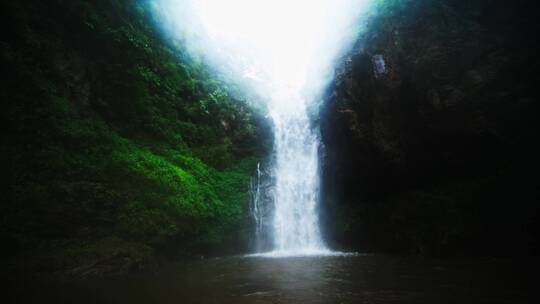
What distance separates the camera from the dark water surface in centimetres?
381

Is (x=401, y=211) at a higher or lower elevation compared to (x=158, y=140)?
lower

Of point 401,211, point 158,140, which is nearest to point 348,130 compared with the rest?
point 401,211

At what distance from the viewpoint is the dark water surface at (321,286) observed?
3.81m

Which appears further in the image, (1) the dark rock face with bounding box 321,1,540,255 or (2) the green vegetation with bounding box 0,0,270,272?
(1) the dark rock face with bounding box 321,1,540,255

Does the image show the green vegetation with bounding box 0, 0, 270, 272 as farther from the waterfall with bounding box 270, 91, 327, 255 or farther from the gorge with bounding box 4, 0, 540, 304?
the waterfall with bounding box 270, 91, 327, 255

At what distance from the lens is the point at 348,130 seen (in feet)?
34.1

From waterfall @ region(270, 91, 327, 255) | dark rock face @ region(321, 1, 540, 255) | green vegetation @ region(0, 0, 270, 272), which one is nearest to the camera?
green vegetation @ region(0, 0, 270, 272)

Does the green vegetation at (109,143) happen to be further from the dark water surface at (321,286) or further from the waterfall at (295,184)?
the dark water surface at (321,286)

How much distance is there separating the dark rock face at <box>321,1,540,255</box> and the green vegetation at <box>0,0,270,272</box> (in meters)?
4.92

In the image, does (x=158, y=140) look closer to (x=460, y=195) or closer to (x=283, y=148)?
(x=283, y=148)

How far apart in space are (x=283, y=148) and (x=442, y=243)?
740 cm

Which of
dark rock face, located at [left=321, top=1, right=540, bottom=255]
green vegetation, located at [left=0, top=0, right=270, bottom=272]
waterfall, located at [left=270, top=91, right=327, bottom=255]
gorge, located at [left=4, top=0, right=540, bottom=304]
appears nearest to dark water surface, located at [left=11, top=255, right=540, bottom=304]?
gorge, located at [left=4, top=0, right=540, bottom=304]

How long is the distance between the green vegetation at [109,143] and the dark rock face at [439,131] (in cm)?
492

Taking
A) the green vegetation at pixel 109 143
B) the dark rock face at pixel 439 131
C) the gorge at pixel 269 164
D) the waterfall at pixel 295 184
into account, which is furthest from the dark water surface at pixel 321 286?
the waterfall at pixel 295 184
